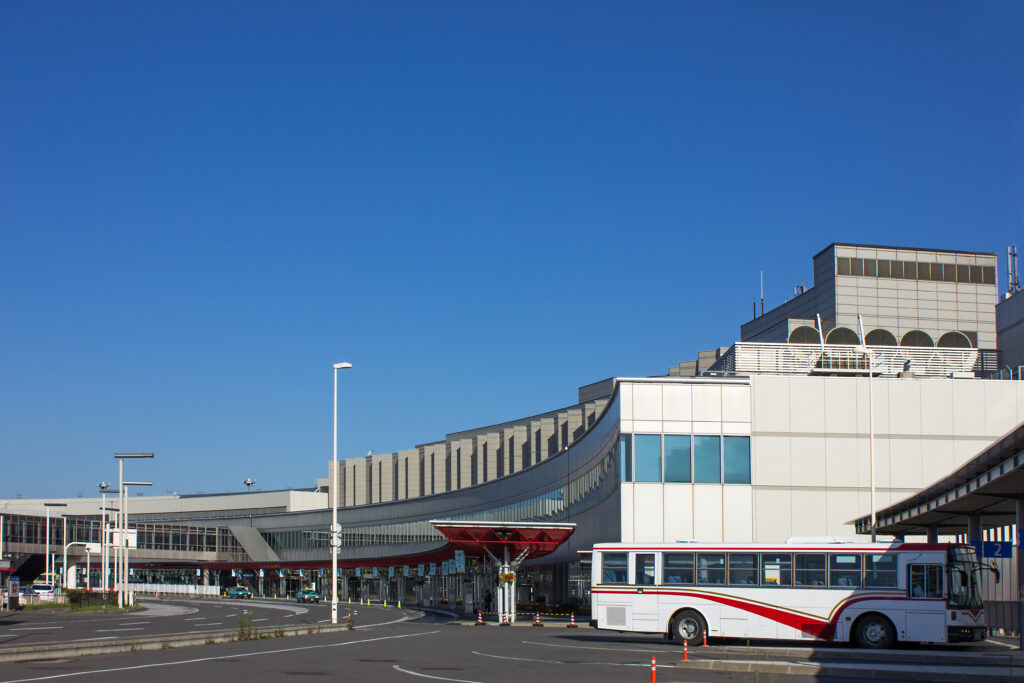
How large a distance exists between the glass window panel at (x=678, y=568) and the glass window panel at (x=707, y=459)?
1957cm

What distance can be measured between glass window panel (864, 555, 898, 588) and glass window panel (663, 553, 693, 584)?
4.78m

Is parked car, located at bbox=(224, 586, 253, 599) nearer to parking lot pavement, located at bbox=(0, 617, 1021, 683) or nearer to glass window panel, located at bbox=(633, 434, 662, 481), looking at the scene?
glass window panel, located at bbox=(633, 434, 662, 481)

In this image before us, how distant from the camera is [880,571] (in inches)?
1131

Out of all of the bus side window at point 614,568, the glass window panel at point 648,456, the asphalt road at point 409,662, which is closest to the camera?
the asphalt road at point 409,662

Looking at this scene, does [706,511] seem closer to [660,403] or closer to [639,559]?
[660,403]

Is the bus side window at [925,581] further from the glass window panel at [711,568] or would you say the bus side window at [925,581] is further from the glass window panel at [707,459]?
the glass window panel at [707,459]

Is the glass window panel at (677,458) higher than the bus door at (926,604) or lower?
higher

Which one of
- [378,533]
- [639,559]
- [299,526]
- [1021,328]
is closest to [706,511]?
[639,559]

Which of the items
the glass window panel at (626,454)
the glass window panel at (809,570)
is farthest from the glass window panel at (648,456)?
the glass window panel at (809,570)

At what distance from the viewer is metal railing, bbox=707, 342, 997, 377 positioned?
5709 cm

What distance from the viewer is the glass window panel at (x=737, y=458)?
5053 cm

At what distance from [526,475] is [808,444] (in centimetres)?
3522

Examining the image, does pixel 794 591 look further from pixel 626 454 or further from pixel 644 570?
pixel 626 454

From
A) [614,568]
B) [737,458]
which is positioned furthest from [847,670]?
[737,458]
